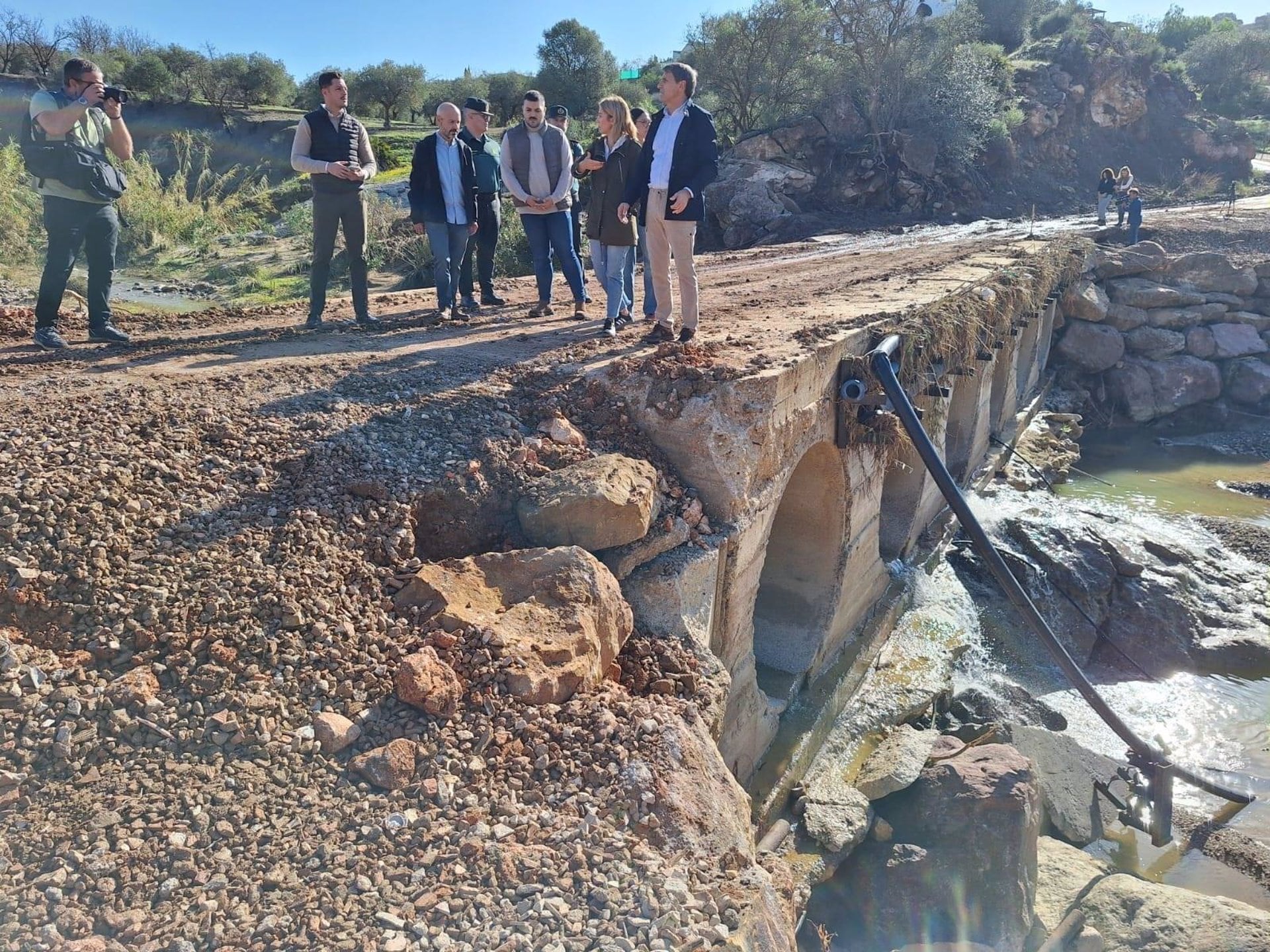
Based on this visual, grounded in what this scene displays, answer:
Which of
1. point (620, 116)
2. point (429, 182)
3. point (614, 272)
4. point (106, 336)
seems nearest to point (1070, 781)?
point (614, 272)

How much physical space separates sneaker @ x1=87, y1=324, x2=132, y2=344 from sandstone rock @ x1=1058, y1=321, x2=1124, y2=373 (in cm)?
1487

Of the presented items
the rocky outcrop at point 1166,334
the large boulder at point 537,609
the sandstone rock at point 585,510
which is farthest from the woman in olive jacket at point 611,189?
the rocky outcrop at point 1166,334

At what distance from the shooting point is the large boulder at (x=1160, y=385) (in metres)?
14.9

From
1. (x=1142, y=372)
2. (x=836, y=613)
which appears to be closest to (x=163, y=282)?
(x=836, y=613)

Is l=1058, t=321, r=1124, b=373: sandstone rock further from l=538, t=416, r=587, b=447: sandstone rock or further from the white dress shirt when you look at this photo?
l=538, t=416, r=587, b=447: sandstone rock

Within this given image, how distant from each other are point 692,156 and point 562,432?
1.99 meters

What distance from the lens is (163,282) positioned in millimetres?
10969

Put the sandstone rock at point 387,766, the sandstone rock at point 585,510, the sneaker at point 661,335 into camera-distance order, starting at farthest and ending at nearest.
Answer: the sneaker at point 661,335 → the sandstone rock at point 585,510 → the sandstone rock at point 387,766

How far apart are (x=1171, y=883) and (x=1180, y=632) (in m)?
3.71

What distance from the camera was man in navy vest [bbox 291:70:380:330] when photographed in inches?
219

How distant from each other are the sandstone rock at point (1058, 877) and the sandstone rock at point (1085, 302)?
1132 cm

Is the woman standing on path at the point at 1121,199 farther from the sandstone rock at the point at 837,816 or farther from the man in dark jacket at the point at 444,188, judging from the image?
the sandstone rock at the point at 837,816

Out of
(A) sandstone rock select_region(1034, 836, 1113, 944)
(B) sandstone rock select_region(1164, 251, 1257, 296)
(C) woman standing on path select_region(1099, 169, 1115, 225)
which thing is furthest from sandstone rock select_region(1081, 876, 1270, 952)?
(C) woman standing on path select_region(1099, 169, 1115, 225)

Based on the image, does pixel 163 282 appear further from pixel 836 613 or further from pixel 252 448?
pixel 836 613
